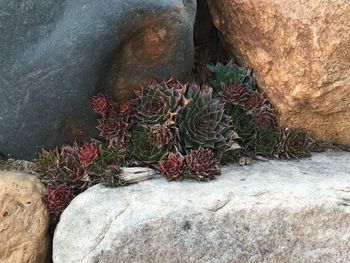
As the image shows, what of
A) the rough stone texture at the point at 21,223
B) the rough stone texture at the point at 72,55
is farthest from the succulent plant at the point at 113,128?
the rough stone texture at the point at 21,223

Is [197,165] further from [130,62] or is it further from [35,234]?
[35,234]

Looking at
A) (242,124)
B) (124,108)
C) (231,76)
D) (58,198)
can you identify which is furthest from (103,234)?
(231,76)

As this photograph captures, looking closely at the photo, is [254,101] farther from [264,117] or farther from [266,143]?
[266,143]

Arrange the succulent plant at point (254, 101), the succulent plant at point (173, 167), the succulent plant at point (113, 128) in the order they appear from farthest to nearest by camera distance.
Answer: the succulent plant at point (254, 101)
the succulent plant at point (113, 128)
the succulent plant at point (173, 167)

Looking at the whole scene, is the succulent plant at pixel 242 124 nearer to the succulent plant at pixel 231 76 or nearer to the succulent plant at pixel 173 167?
the succulent plant at pixel 231 76

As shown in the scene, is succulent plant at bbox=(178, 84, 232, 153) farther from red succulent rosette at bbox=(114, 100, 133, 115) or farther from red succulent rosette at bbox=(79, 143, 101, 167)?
red succulent rosette at bbox=(79, 143, 101, 167)

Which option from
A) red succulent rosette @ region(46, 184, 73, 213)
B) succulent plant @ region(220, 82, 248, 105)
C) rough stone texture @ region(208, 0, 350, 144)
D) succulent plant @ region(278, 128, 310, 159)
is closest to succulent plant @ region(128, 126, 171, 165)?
red succulent rosette @ region(46, 184, 73, 213)
